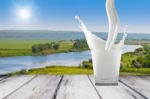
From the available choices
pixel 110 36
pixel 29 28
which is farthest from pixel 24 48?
pixel 110 36

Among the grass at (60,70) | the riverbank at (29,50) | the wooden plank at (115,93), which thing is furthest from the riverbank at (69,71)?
the wooden plank at (115,93)

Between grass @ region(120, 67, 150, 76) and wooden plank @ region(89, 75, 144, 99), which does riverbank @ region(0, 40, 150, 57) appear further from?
wooden plank @ region(89, 75, 144, 99)

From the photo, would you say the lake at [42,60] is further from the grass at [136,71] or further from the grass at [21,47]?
the grass at [136,71]

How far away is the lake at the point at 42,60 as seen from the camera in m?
2.34

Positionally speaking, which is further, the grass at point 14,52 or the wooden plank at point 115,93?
the grass at point 14,52

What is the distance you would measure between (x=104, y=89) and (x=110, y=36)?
0.72ft

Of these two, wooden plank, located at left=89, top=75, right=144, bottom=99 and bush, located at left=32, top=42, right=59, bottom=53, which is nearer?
wooden plank, located at left=89, top=75, right=144, bottom=99

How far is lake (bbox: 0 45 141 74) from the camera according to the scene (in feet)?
7.69

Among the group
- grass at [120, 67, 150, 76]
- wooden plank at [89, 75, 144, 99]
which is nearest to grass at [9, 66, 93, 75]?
A: grass at [120, 67, 150, 76]

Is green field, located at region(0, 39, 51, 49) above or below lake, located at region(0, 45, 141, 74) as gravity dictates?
above

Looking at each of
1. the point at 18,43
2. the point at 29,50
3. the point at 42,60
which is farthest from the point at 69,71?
the point at 18,43

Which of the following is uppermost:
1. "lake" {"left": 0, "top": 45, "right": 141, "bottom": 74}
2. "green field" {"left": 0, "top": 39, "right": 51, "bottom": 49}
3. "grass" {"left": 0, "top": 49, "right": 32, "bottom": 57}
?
"green field" {"left": 0, "top": 39, "right": 51, "bottom": 49}

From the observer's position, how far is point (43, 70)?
7.77 ft

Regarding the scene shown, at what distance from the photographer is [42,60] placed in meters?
2.38
